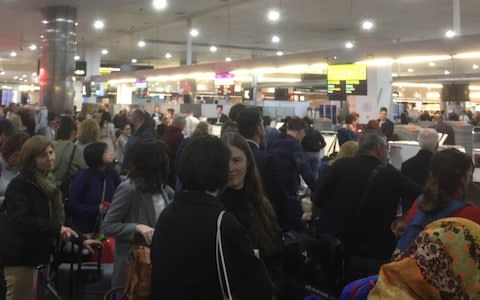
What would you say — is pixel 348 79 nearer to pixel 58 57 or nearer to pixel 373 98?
pixel 373 98

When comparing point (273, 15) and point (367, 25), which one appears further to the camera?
point (367, 25)

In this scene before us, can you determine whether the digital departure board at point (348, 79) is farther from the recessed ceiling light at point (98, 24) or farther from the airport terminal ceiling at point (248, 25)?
the recessed ceiling light at point (98, 24)

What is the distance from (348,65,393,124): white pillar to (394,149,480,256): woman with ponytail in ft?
44.3

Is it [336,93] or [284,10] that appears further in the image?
[284,10]

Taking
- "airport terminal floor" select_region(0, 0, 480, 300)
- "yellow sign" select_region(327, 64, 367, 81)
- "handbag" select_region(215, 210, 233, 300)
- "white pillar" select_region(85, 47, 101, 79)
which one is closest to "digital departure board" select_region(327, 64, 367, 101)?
"yellow sign" select_region(327, 64, 367, 81)

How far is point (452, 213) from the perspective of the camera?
2.69 m

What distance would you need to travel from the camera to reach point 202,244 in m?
Answer: 1.96

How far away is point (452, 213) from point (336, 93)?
384 inches

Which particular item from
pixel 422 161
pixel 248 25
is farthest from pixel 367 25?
pixel 422 161

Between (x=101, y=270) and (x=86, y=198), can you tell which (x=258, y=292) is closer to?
(x=101, y=270)

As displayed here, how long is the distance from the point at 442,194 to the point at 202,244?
143cm

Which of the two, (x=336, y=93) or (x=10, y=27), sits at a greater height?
(x=10, y=27)

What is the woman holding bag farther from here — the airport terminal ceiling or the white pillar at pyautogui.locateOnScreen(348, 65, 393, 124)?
the white pillar at pyautogui.locateOnScreen(348, 65, 393, 124)

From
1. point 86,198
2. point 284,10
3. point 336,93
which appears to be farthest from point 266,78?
point 86,198
